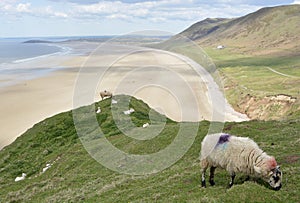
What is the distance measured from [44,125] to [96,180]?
24.1 m

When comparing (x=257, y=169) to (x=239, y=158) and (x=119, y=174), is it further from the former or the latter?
(x=119, y=174)

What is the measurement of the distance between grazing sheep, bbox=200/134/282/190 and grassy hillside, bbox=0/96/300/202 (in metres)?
0.62

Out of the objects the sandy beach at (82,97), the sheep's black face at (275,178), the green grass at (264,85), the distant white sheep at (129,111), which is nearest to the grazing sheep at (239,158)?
the sheep's black face at (275,178)

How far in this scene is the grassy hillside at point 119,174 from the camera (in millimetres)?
15656

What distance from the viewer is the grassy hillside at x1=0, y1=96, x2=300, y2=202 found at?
1566 centimetres

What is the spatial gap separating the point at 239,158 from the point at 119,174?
12.0 meters

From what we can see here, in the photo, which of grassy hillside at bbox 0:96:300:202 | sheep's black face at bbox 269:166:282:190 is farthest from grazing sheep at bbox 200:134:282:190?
grassy hillside at bbox 0:96:300:202

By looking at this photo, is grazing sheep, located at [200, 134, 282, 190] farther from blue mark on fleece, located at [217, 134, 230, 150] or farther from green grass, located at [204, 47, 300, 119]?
green grass, located at [204, 47, 300, 119]

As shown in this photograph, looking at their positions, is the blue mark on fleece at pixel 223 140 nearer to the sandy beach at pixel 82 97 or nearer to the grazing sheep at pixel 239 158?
the grazing sheep at pixel 239 158

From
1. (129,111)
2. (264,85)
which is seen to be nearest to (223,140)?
(129,111)

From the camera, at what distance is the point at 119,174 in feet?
80.9

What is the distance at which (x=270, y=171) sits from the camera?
46.8ft

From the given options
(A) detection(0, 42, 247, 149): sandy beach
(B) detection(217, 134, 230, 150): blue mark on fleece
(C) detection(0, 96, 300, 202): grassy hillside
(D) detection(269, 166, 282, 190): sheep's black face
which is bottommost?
(A) detection(0, 42, 247, 149): sandy beach

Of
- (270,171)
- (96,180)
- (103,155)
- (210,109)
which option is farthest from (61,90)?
(270,171)
